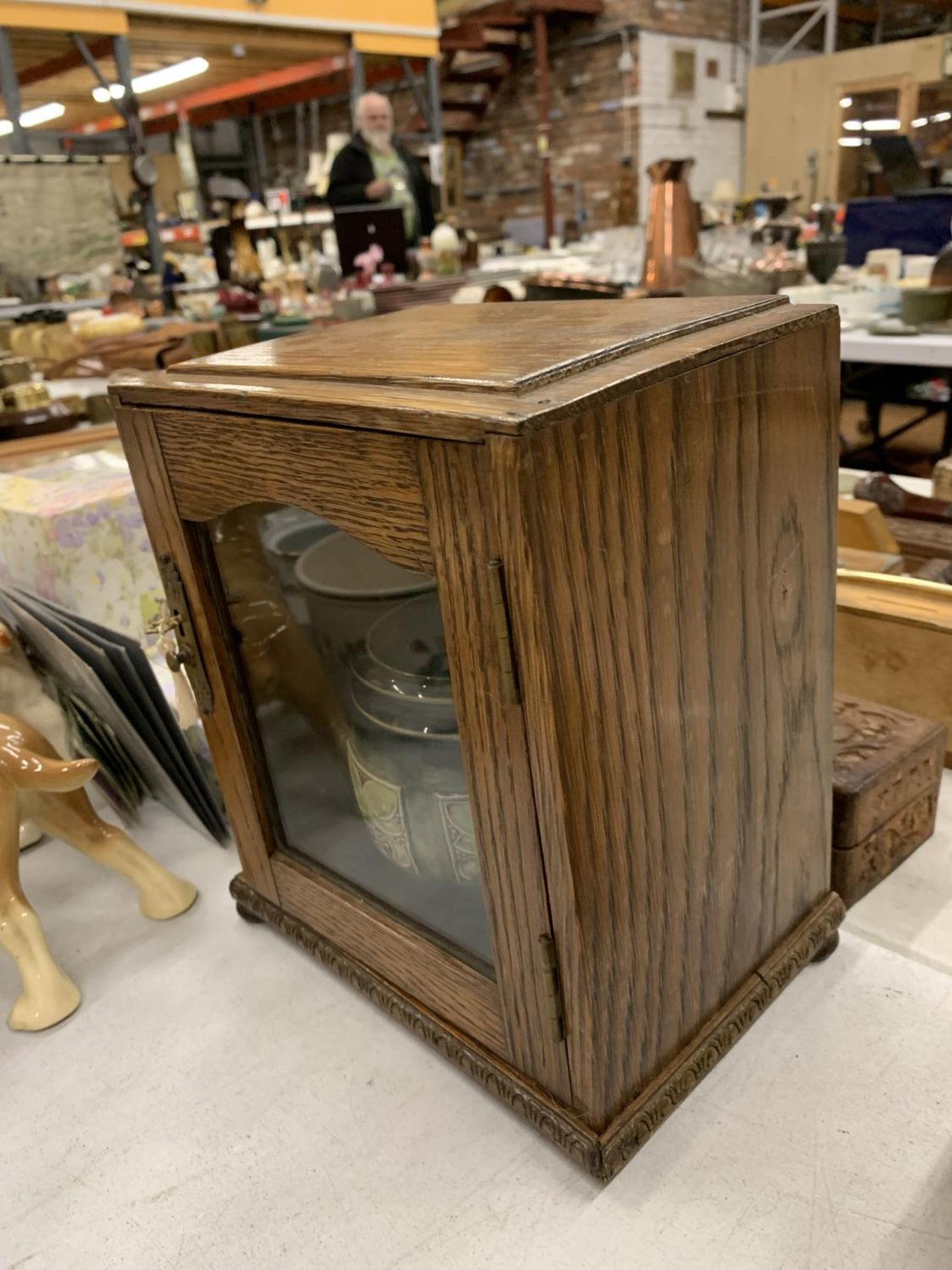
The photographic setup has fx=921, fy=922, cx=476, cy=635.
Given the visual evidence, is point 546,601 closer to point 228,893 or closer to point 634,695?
point 634,695

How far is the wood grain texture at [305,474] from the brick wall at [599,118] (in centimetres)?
794

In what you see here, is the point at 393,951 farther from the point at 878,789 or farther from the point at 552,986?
the point at 878,789

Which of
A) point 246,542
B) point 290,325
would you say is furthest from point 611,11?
point 246,542

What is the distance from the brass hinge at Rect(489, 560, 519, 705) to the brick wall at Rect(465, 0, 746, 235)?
26.6 ft

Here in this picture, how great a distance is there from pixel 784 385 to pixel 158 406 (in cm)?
39

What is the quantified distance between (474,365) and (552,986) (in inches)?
13.2

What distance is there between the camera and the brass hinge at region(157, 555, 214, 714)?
0.68 meters

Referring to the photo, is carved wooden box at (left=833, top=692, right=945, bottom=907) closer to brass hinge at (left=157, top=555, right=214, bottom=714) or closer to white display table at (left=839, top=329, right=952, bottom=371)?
brass hinge at (left=157, top=555, right=214, bottom=714)

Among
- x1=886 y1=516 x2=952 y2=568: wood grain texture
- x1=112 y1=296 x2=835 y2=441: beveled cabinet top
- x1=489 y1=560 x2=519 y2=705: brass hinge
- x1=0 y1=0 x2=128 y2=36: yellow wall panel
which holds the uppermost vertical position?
x1=0 y1=0 x2=128 y2=36: yellow wall panel

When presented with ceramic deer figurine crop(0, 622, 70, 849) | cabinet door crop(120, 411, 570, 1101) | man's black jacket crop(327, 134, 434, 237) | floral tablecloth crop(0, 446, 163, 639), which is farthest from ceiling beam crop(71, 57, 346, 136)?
cabinet door crop(120, 411, 570, 1101)

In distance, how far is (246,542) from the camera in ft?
2.29

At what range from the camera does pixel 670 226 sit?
224 centimetres

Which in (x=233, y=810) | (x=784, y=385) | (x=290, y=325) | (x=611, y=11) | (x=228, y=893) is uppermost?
(x=611, y=11)

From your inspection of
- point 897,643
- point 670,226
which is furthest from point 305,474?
point 670,226
